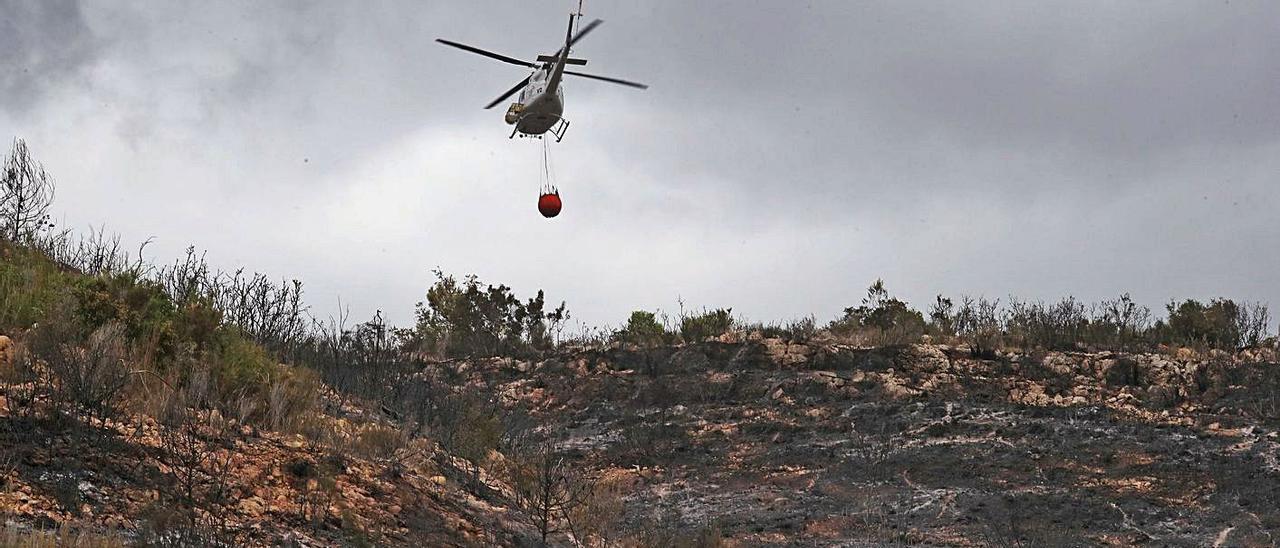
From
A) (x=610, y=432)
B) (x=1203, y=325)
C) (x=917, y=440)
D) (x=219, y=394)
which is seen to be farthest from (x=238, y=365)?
(x=1203, y=325)

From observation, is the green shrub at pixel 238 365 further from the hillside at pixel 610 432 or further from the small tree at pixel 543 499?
the small tree at pixel 543 499

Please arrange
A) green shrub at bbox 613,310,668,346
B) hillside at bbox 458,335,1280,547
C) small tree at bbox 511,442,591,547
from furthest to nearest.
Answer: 1. green shrub at bbox 613,310,668,346
2. hillside at bbox 458,335,1280,547
3. small tree at bbox 511,442,591,547

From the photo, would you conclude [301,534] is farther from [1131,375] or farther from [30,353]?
[1131,375]

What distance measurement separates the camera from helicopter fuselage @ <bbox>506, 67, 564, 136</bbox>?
20.4 meters

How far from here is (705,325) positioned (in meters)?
25.8

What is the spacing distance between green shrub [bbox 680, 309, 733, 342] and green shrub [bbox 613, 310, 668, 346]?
504mm

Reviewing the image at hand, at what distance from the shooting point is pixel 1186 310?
24391 millimetres

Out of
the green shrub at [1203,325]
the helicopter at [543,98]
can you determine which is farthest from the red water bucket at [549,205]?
the green shrub at [1203,325]

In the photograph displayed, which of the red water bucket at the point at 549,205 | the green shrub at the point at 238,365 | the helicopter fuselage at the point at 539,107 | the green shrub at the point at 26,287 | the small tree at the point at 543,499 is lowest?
the small tree at the point at 543,499

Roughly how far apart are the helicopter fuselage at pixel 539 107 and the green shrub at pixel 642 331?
19.1 feet

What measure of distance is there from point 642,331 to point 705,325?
4.68 ft

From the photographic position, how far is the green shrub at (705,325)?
25.3 meters

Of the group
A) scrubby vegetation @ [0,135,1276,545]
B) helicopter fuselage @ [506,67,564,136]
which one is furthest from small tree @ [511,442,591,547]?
helicopter fuselage @ [506,67,564,136]

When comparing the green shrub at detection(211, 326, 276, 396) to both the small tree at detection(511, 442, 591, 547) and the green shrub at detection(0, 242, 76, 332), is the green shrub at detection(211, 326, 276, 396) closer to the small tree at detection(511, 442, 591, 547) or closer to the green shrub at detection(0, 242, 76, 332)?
the green shrub at detection(0, 242, 76, 332)
